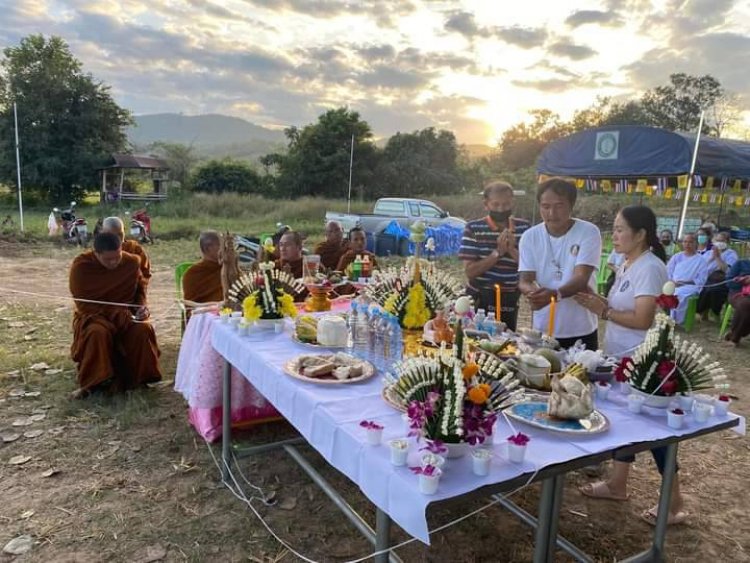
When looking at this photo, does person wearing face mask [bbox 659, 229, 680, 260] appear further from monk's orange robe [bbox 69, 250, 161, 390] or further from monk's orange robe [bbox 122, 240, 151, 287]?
monk's orange robe [bbox 69, 250, 161, 390]

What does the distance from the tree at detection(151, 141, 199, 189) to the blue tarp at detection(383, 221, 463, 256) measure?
1752 cm

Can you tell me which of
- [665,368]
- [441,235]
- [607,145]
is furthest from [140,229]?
[665,368]

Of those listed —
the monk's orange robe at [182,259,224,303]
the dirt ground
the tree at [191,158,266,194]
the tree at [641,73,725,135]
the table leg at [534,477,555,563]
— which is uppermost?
the tree at [641,73,725,135]

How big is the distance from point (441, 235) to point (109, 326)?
30.3 feet

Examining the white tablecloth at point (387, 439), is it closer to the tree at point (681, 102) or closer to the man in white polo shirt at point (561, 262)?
→ the man in white polo shirt at point (561, 262)

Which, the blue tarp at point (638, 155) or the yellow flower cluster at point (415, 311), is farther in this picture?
the blue tarp at point (638, 155)

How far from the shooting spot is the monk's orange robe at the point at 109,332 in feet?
13.1

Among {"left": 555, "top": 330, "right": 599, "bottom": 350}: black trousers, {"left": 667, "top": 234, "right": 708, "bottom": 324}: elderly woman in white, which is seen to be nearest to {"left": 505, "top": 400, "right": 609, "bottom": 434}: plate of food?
{"left": 555, "top": 330, "right": 599, "bottom": 350}: black trousers

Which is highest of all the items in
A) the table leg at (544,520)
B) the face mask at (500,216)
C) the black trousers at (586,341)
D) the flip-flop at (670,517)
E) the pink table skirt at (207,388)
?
the face mask at (500,216)

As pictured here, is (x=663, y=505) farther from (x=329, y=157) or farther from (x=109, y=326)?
(x=329, y=157)

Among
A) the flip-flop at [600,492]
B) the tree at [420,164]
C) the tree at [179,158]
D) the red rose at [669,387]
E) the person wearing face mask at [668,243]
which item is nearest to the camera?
the red rose at [669,387]

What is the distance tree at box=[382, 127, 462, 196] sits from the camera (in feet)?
83.8

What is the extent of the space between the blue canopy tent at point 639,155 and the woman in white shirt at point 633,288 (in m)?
5.95

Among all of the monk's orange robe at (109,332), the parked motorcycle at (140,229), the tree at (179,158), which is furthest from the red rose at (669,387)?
the tree at (179,158)
